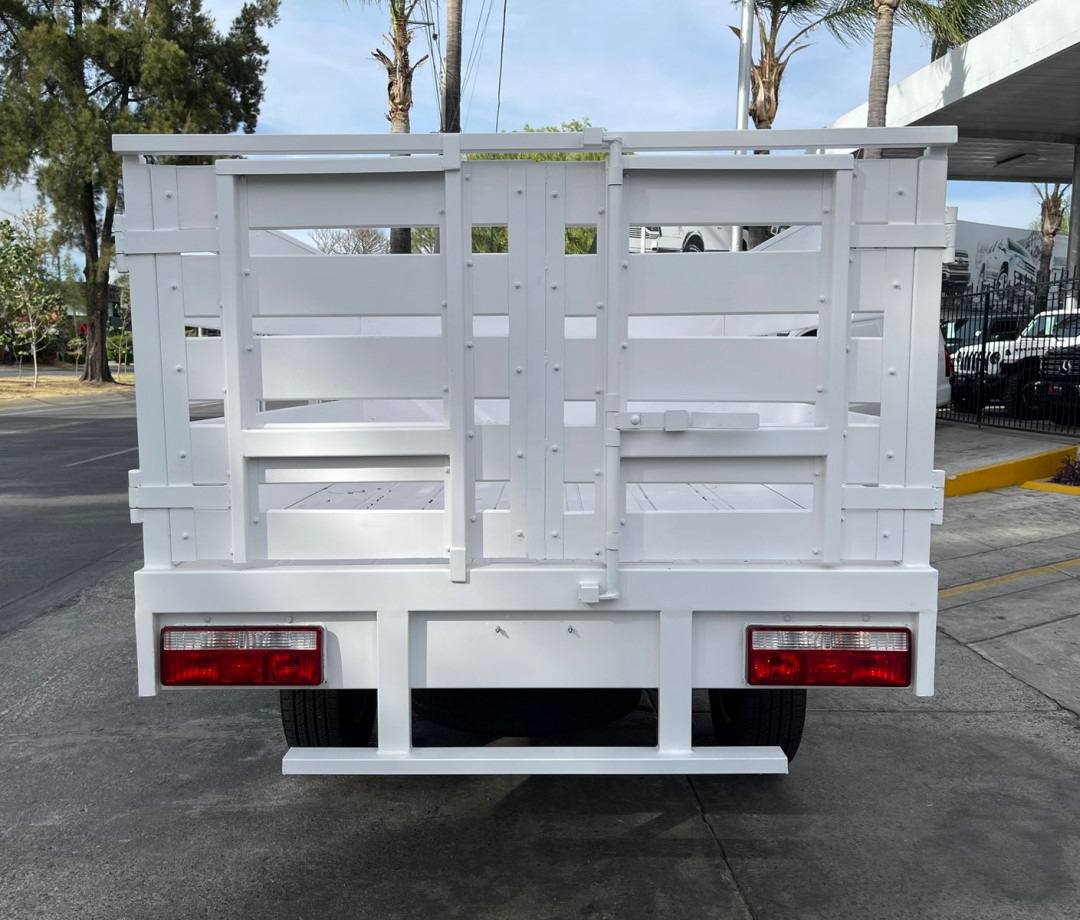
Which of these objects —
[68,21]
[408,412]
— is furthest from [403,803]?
[68,21]

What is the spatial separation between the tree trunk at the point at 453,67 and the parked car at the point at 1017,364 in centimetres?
866

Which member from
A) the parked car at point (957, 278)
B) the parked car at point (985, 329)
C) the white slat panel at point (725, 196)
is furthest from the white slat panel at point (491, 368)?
the parked car at point (957, 278)

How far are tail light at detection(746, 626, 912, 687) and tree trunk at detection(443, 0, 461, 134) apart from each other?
12.5m

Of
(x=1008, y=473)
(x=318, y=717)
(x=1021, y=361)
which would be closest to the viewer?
(x=318, y=717)

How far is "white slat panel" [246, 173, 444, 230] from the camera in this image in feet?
8.96

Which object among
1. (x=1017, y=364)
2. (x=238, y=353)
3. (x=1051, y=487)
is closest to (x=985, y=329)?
(x=1017, y=364)

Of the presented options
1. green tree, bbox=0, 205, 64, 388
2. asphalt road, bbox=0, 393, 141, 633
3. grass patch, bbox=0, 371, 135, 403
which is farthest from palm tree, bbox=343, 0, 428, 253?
green tree, bbox=0, 205, 64, 388

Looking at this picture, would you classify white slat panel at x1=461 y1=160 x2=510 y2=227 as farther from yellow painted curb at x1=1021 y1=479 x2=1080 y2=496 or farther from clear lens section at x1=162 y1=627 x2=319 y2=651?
yellow painted curb at x1=1021 y1=479 x2=1080 y2=496

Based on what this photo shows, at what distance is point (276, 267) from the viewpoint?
2748 millimetres

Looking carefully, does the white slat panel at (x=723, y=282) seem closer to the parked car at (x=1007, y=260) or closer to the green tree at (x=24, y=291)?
the parked car at (x=1007, y=260)

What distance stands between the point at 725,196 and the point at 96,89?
3880 cm

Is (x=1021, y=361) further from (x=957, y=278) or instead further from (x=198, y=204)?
(x=198, y=204)

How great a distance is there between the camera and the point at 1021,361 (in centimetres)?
1460

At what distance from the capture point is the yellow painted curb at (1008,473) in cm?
1038
